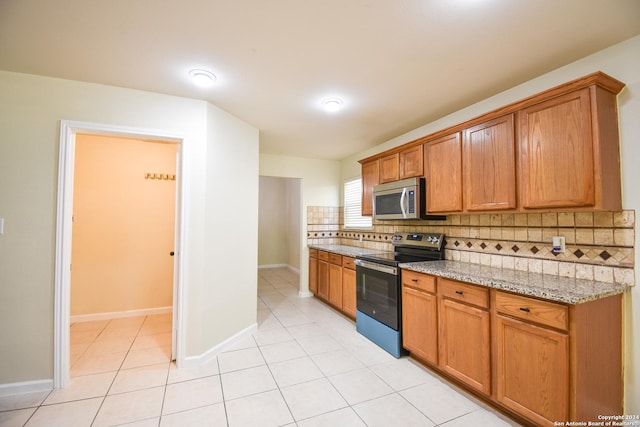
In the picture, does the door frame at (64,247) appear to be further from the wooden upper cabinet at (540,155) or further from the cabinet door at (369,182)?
the wooden upper cabinet at (540,155)

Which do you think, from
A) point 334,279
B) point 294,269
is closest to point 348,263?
point 334,279

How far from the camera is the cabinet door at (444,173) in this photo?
2531mm

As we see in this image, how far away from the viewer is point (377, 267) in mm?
2979

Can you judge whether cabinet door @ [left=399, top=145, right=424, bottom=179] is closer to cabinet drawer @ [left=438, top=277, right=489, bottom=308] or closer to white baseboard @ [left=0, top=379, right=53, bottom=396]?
cabinet drawer @ [left=438, top=277, right=489, bottom=308]

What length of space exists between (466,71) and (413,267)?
1712mm

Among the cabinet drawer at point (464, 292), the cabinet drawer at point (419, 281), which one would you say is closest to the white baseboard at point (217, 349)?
the cabinet drawer at point (419, 281)

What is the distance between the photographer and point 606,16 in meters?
1.54

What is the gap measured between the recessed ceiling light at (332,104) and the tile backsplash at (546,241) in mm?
1695

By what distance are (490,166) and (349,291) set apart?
2.26 meters

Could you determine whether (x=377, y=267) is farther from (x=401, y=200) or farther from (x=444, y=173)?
(x=444, y=173)

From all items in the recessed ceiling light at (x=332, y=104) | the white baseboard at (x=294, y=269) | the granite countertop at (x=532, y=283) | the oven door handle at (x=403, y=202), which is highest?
the recessed ceiling light at (x=332, y=104)

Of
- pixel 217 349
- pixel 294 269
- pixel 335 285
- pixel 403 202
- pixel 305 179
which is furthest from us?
pixel 294 269

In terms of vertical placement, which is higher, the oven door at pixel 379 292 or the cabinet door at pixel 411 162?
the cabinet door at pixel 411 162

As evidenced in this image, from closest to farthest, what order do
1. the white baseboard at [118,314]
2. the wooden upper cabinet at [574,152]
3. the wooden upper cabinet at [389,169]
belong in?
the wooden upper cabinet at [574,152]
the wooden upper cabinet at [389,169]
the white baseboard at [118,314]
